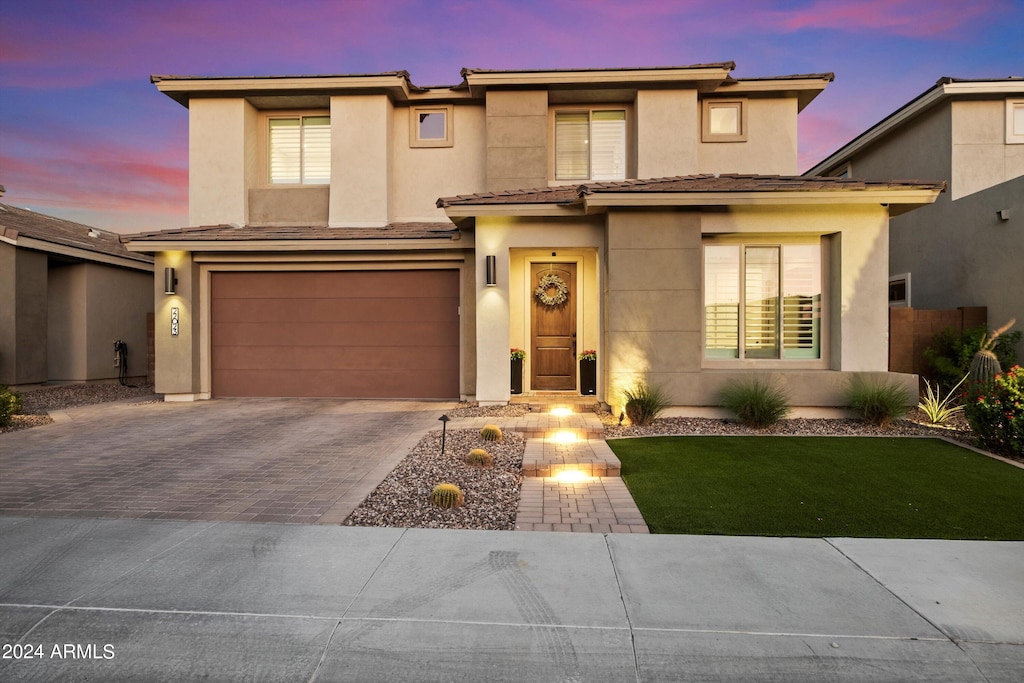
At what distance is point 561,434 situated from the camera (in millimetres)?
7020

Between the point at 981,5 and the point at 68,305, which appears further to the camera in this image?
the point at 981,5

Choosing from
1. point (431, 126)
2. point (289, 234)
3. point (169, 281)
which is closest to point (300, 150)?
point (289, 234)

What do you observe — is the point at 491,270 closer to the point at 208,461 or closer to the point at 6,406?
the point at 208,461

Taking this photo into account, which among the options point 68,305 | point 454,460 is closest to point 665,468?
point 454,460

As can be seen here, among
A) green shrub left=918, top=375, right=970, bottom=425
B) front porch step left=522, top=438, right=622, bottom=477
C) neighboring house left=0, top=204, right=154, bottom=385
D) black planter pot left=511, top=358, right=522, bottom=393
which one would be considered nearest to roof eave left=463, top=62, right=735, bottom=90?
black planter pot left=511, top=358, right=522, bottom=393

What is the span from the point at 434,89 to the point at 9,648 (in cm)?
1213

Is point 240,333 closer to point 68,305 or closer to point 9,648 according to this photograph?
point 68,305

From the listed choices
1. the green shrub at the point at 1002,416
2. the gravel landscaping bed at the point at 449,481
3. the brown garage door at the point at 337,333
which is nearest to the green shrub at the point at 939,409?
the green shrub at the point at 1002,416

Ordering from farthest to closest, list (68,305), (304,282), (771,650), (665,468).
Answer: (68,305)
(304,282)
(665,468)
(771,650)

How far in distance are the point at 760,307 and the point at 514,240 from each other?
4477 millimetres

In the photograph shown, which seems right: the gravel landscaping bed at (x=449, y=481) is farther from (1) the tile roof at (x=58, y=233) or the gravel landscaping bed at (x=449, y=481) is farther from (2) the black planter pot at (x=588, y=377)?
(1) the tile roof at (x=58, y=233)

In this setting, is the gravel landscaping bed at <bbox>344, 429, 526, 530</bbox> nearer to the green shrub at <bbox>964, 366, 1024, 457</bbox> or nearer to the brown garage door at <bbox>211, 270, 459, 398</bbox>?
the brown garage door at <bbox>211, 270, 459, 398</bbox>

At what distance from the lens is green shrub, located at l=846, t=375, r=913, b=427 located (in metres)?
7.55

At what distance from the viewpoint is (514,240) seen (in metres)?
9.19
